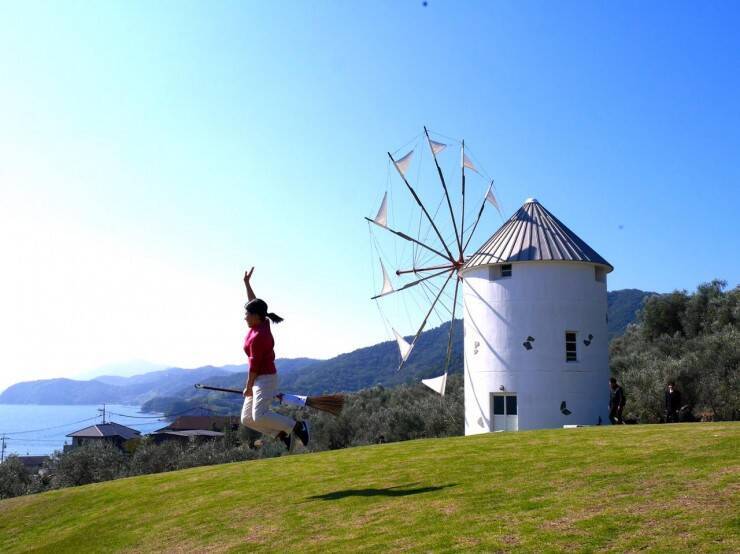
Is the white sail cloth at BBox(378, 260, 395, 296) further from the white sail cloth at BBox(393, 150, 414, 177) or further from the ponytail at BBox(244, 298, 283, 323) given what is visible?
the ponytail at BBox(244, 298, 283, 323)

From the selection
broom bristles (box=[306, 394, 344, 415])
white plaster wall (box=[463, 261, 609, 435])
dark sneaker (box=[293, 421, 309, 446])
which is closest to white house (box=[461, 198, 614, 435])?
white plaster wall (box=[463, 261, 609, 435])

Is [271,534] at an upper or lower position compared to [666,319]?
lower

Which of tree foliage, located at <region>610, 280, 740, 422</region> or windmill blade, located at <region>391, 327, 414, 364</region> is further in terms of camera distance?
tree foliage, located at <region>610, 280, 740, 422</region>

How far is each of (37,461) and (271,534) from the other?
10189cm

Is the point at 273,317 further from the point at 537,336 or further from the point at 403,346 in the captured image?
the point at 403,346

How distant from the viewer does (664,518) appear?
7.50 meters

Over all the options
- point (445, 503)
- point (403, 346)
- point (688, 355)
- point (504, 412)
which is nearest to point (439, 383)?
point (403, 346)

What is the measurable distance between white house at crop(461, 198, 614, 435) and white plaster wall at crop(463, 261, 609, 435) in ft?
0.12

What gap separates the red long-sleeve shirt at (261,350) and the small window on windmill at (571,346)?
19.2m

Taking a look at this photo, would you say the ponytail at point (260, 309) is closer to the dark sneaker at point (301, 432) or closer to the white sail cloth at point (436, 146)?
the dark sneaker at point (301, 432)

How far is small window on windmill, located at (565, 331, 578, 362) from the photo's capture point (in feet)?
92.9

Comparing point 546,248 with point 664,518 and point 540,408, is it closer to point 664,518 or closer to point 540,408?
point 540,408

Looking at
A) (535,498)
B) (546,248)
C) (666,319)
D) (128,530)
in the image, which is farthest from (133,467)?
(535,498)

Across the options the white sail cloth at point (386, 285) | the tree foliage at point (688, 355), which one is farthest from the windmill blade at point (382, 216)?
the tree foliage at point (688, 355)
